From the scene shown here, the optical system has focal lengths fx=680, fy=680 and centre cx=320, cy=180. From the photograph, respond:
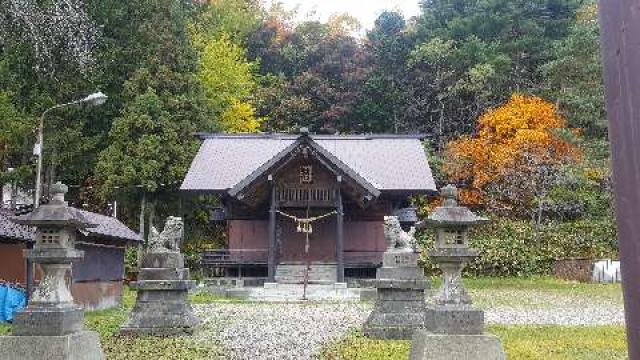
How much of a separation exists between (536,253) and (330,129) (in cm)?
1545

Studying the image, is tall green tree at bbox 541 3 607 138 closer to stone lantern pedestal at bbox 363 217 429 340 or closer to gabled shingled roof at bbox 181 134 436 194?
gabled shingled roof at bbox 181 134 436 194

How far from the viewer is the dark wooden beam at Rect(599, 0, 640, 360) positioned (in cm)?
119

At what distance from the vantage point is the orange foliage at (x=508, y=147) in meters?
32.3

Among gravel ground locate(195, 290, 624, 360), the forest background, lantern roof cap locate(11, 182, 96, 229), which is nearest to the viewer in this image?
lantern roof cap locate(11, 182, 96, 229)

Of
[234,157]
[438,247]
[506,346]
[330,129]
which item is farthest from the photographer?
[330,129]

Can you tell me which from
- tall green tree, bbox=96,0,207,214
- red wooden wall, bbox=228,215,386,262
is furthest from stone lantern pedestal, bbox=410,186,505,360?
tall green tree, bbox=96,0,207,214

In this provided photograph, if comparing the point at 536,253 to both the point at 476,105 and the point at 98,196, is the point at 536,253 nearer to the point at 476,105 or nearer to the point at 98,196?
the point at 476,105

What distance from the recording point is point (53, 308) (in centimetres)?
834

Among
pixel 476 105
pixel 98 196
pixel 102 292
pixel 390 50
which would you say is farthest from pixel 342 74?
pixel 102 292

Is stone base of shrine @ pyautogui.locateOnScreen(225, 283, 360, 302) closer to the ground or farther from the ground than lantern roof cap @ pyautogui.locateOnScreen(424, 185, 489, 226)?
closer to the ground

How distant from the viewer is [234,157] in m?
30.3

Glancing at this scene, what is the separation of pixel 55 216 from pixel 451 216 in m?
5.27

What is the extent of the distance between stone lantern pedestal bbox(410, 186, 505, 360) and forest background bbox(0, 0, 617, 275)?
18.7 m

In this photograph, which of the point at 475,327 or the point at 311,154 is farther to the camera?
the point at 311,154
